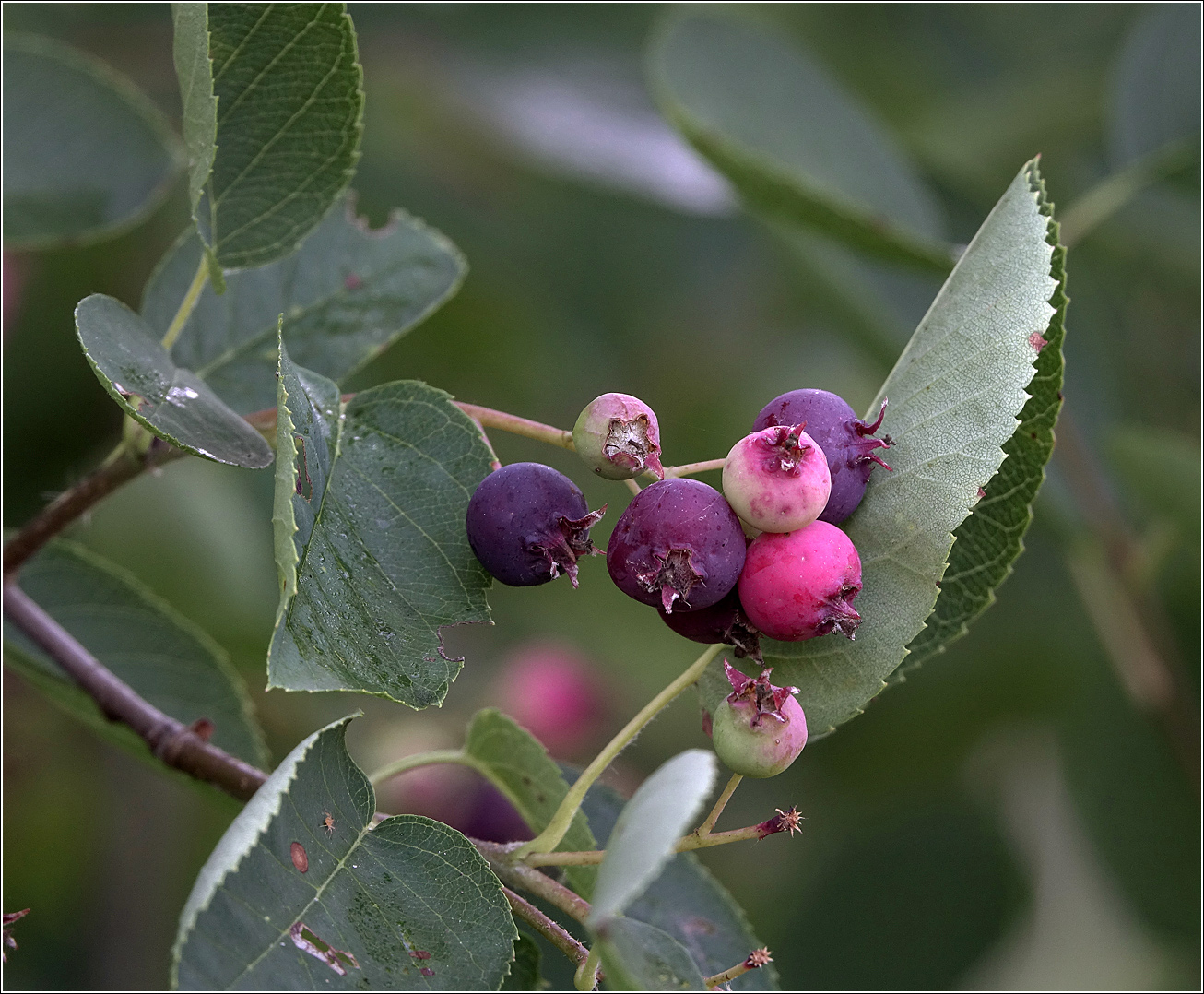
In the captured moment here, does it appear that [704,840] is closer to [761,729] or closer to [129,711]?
[761,729]

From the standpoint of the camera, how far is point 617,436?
29.5 inches

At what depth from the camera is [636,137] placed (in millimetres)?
2172

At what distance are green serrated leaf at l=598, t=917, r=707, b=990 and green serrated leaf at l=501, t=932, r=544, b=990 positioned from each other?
8.6 inches

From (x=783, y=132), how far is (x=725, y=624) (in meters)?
1.11

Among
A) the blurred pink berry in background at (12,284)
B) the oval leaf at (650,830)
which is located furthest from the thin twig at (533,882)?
the blurred pink berry in background at (12,284)

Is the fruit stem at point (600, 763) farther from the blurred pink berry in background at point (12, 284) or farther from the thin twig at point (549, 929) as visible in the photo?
the blurred pink berry in background at point (12, 284)

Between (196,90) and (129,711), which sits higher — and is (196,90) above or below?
above

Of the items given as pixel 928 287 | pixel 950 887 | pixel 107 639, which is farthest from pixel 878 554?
pixel 950 887

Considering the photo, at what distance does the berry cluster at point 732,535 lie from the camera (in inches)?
28.1

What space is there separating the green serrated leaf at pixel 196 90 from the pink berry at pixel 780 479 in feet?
1.41

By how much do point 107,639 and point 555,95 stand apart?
147cm

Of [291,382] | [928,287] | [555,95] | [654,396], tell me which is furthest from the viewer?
[654,396]

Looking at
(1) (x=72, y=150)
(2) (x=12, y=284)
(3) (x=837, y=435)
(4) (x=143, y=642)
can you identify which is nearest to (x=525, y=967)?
(3) (x=837, y=435)

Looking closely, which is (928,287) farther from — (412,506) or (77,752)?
(77,752)
